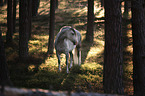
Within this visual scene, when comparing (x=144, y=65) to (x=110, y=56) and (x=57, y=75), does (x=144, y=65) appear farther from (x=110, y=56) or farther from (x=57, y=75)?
(x=57, y=75)

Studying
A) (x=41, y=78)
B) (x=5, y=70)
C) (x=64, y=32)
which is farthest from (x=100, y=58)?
(x=5, y=70)

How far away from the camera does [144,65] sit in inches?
282

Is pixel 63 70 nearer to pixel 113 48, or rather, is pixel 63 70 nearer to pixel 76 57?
pixel 76 57

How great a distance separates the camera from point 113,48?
238 inches

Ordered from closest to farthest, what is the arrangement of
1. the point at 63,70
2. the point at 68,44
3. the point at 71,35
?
1. the point at 68,44
2. the point at 71,35
3. the point at 63,70

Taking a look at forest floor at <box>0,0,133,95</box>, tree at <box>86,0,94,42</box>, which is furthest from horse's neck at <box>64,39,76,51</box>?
tree at <box>86,0,94,42</box>

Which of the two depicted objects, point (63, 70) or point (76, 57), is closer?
point (63, 70)

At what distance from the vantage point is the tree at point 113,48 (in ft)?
19.7

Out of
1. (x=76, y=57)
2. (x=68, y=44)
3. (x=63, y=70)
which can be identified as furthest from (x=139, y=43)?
(x=76, y=57)

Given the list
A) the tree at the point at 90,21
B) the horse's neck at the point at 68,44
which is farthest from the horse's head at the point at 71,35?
the tree at the point at 90,21

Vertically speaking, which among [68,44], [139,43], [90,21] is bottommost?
[68,44]

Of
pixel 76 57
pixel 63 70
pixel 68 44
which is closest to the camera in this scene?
pixel 68 44

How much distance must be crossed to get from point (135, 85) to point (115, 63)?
2.19 m

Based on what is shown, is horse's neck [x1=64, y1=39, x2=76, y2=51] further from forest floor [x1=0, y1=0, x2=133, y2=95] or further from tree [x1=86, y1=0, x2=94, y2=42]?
tree [x1=86, y1=0, x2=94, y2=42]
